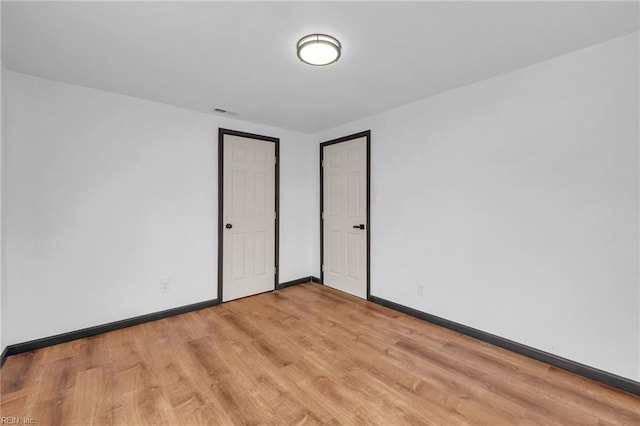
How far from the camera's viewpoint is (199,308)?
3412mm

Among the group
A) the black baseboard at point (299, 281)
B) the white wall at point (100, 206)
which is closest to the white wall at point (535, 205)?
the black baseboard at point (299, 281)

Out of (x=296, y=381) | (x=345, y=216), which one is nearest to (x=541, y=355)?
(x=296, y=381)

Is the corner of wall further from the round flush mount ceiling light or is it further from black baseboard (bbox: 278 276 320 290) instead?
black baseboard (bbox: 278 276 320 290)

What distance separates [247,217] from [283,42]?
2.41 m

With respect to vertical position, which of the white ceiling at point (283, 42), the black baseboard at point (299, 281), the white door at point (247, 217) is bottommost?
the black baseboard at point (299, 281)

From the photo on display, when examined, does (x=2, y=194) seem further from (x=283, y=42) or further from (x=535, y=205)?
(x=535, y=205)

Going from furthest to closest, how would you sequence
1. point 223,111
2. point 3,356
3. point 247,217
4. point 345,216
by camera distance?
point 345,216 → point 247,217 → point 223,111 → point 3,356

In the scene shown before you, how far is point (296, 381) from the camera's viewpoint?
6.61 feet

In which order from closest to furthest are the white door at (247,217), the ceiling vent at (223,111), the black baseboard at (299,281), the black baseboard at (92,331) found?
the black baseboard at (92,331)
the ceiling vent at (223,111)
the white door at (247,217)
the black baseboard at (299,281)

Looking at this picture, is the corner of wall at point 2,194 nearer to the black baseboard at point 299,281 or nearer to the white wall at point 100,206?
the white wall at point 100,206

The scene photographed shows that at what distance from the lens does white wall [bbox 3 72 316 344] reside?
7.95 ft

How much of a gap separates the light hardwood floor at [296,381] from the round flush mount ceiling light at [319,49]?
7.81 feet

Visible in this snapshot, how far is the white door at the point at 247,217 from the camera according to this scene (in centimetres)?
369

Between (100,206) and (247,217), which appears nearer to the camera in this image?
(100,206)
